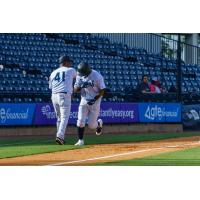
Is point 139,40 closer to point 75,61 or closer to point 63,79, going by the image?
point 75,61

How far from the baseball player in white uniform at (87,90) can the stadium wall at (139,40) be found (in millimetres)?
10759

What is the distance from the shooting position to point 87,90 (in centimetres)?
1419

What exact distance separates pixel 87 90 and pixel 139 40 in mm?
12075

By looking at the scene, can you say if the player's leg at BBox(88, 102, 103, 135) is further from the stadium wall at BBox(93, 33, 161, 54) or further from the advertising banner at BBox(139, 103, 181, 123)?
the stadium wall at BBox(93, 33, 161, 54)

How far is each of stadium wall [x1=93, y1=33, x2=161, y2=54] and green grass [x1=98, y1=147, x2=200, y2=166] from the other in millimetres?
13319

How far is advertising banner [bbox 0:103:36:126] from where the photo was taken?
62.4 feet

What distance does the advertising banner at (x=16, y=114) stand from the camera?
62.4 ft

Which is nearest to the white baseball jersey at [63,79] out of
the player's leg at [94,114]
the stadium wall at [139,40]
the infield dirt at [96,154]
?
the player's leg at [94,114]

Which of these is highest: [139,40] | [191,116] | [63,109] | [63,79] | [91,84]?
[139,40]

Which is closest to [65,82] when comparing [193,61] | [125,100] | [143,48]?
[125,100]

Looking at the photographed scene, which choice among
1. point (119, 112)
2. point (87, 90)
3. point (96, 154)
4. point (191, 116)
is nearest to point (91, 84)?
point (87, 90)

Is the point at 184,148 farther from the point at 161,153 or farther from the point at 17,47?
the point at 17,47

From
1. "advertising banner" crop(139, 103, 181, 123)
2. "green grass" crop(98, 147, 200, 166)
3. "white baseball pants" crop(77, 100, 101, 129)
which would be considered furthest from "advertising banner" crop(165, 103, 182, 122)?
"green grass" crop(98, 147, 200, 166)

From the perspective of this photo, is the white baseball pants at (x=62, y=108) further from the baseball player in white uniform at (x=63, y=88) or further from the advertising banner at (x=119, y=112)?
the advertising banner at (x=119, y=112)
